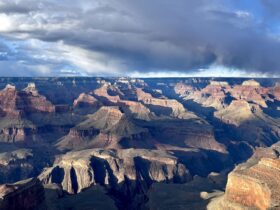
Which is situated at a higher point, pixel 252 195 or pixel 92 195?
pixel 252 195

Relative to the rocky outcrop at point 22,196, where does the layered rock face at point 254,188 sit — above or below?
above

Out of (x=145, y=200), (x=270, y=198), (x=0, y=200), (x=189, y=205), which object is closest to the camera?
(x=270, y=198)

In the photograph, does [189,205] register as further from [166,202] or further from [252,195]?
[252,195]

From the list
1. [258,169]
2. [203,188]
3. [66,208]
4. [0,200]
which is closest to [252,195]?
[258,169]

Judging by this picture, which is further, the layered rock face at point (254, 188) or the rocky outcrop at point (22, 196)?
the rocky outcrop at point (22, 196)
